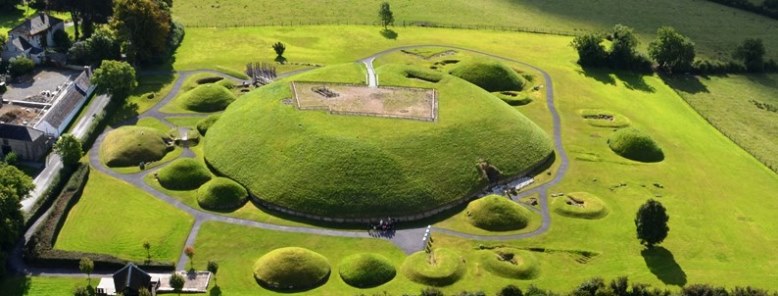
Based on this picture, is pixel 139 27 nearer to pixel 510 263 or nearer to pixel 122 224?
pixel 122 224

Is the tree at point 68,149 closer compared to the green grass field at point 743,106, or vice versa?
the tree at point 68,149

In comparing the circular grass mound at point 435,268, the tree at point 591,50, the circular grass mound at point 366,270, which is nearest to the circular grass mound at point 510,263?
the circular grass mound at point 435,268

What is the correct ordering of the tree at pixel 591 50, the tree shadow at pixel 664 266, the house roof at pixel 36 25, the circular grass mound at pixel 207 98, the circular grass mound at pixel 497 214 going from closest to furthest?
the tree shadow at pixel 664 266 → the circular grass mound at pixel 497 214 → the circular grass mound at pixel 207 98 → the house roof at pixel 36 25 → the tree at pixel 591 50

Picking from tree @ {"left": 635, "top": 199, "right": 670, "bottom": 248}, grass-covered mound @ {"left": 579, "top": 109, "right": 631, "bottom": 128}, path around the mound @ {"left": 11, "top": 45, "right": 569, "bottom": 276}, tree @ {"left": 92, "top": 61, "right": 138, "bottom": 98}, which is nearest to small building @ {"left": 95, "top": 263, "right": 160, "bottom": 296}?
path around the mound @ {"left": 11, "top": 45, "right": 569, "bottom": 276}

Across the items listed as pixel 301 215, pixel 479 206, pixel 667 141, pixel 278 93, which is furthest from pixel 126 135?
pixel 667 141

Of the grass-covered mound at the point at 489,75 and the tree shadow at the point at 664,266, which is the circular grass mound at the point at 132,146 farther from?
the tree shadow at the point at 664,266
